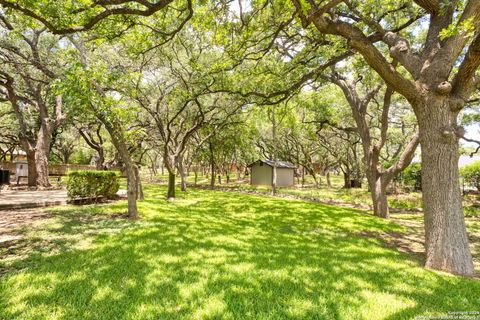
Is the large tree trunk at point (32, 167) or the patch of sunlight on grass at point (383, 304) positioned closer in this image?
the patch of sunlight on grass at point (383, 304)

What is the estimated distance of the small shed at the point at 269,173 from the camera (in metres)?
30.3

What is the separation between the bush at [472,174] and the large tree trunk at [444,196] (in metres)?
21.6

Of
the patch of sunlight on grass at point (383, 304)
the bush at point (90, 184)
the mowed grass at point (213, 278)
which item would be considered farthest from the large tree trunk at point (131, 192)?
the patch of sunlight on grass at point (383, 304)

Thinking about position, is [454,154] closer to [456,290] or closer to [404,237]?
[456,290]

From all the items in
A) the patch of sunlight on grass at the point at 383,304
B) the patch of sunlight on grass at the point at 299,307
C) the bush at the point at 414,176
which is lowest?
the patch of sunlight on grass at the point at 383,304

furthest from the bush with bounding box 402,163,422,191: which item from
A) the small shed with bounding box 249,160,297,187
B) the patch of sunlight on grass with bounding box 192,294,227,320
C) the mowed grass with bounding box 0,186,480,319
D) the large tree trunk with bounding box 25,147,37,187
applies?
the large tree trunk with bounding box 25,147,37,187

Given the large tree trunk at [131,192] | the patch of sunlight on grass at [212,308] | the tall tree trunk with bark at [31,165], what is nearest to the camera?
the patch of sunlight on grass at [212,308]

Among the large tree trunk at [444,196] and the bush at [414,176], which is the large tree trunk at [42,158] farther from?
the bush at [414,176]

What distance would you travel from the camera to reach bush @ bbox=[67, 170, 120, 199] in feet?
34.8

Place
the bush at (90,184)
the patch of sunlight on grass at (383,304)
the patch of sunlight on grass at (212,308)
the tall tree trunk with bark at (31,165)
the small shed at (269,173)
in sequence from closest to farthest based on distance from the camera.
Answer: the patch of sunlight on grass at (212,308), the patch of sunlight on grass at (383,304), the bush at (90,184), the tall tree trunk with bark at (31,165), the small shed at (269,173)

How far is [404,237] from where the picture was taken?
307 inches

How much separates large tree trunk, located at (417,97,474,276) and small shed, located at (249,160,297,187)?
24.9 meters

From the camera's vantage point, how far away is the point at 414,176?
75.1ft

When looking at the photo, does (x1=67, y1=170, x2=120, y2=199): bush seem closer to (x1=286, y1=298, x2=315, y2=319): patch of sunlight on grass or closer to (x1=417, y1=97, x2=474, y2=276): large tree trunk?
(x1=286, y1=298, x2=315, y2=319): patch of sunlight on grass
